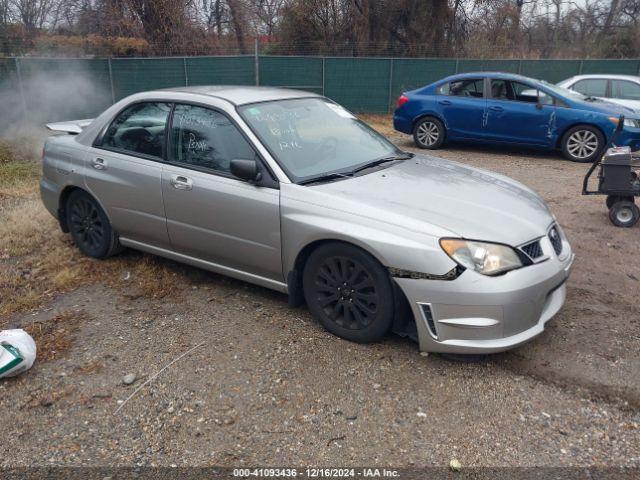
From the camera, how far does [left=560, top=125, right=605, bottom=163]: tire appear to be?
31.9ft

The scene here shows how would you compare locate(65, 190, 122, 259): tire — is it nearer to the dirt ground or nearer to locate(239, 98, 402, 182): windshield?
the dirt ground

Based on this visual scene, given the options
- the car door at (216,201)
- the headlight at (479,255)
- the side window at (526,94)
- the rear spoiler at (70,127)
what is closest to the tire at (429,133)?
the side window at (526,94)

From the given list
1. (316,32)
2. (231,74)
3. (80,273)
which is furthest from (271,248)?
(316,32)

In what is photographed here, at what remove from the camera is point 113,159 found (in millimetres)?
4676

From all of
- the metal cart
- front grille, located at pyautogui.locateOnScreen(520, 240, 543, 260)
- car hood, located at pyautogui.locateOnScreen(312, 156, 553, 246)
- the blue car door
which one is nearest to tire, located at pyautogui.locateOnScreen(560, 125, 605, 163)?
the blue car door

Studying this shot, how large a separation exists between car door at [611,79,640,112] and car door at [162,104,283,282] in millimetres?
10130

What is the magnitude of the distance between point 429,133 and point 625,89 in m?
4.22

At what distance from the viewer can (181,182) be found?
13.7 ft

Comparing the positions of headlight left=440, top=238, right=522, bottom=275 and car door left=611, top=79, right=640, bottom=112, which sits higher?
car door left=611, top=79, right=640, bottom=112

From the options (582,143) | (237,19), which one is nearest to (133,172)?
(582,143)

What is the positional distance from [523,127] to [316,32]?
543 inches

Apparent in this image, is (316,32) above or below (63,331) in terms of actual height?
above

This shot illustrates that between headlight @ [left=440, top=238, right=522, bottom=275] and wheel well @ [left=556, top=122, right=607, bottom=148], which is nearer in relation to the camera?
headlight @ [left=440, top=238, right=522, bottom=275]

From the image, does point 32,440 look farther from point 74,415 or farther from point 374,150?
point 374,150
